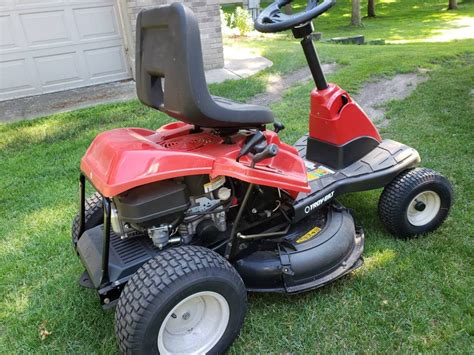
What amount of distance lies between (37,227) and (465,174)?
3461 mm

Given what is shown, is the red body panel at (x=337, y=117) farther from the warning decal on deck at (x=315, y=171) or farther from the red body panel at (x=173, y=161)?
the red body panel at (x=173, y=161)

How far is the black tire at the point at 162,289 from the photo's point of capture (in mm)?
1745

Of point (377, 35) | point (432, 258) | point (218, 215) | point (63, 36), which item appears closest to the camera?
point (218, 215)

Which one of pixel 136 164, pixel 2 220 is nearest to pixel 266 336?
pixel 136 164

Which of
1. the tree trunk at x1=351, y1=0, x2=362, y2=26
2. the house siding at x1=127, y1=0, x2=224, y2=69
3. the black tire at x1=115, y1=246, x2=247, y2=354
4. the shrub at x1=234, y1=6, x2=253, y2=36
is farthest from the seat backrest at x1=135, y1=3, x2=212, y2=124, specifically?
the tree trunk at x1=351, y1=0, x2=362, y2=26

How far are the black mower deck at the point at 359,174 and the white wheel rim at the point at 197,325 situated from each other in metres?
0.79

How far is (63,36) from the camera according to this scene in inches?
275

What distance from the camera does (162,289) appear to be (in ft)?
5.78

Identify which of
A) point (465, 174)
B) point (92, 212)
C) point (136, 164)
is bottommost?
point (465, 174)

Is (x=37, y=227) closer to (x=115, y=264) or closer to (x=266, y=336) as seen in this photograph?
(x=115, y=264)

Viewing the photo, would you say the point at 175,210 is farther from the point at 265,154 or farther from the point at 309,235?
the point at 309,235

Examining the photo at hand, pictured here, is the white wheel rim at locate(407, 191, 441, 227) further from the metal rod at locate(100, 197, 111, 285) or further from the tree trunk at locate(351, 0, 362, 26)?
the tree trunk at locate(351, 0, 362, 26)

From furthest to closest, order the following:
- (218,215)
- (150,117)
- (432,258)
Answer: (150,117) → (432,258) → (218,215)

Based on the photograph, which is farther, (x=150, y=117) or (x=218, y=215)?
(x=150, y=117)
